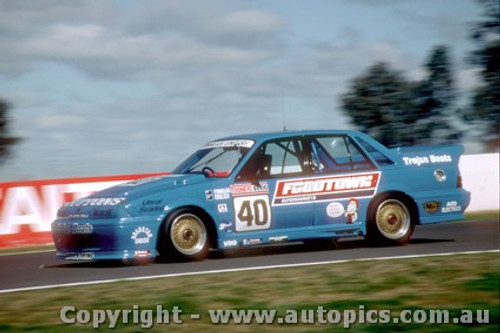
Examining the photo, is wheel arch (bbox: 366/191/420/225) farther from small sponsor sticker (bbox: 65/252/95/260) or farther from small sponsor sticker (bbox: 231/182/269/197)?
small sponsor sticker (bbox: 65/252/95/260)

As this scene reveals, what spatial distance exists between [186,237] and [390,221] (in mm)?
2738

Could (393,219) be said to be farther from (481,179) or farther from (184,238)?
(481,179)

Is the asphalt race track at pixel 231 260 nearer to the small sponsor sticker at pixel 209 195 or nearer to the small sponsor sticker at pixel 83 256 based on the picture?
the small sponsor sticker at pixel 83 256

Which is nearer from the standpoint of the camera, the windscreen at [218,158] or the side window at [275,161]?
the side window at [275,161]

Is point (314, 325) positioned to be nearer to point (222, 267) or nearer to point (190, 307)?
point (190, 307)

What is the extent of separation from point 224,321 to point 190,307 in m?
0.63

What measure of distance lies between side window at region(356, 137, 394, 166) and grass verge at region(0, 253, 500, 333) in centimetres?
301

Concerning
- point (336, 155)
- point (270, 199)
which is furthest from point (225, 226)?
point (336, 155)

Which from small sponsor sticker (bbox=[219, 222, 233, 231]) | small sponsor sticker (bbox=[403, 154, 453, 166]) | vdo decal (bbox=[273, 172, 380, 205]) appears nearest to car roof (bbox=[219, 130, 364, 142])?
vdo decal (bbox=[273, 172, 380, 205])

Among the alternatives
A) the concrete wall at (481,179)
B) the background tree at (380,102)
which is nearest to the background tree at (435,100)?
the background tree at (380,102)

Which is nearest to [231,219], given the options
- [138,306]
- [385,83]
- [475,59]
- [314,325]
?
[138,306]

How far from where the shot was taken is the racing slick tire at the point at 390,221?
13.3 metres

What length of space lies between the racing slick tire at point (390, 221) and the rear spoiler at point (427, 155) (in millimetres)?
551

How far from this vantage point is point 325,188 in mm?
13086
